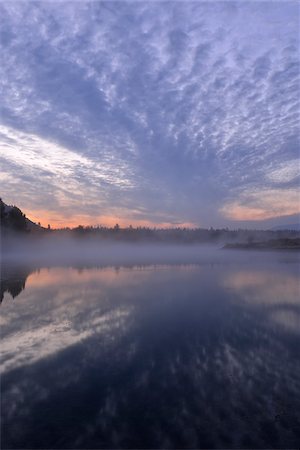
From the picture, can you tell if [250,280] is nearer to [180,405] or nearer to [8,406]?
[180,405]

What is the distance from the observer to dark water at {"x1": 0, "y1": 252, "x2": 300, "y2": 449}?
908 cm

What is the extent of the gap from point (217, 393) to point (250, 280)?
31.1 meters

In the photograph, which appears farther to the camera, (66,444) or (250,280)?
(250,280)

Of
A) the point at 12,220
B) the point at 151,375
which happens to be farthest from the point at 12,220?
the point at 151,375

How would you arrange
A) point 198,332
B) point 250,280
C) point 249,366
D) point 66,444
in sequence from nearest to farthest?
point 66,444, point 249,366, point 198,332, point 250,280

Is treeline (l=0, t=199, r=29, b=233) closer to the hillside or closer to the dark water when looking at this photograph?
the hillside

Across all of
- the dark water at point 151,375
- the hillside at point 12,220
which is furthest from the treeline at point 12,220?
the dark water at point 151,375

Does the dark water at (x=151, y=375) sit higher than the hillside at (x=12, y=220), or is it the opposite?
the hillside at (x=12, y=220)

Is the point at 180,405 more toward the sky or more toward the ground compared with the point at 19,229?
more toward the ground

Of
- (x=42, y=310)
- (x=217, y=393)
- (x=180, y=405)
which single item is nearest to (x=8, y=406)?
(x=180, y=405)

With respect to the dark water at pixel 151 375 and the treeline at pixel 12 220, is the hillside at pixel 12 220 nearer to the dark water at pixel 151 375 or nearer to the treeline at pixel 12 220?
the treeline at pixel 12 220

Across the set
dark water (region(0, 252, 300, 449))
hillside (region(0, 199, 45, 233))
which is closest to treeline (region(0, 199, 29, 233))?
hillside (region(0, 199, 45, 233))

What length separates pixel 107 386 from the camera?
11.9 meters

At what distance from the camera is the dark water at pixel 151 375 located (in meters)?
Answer: 9.08
